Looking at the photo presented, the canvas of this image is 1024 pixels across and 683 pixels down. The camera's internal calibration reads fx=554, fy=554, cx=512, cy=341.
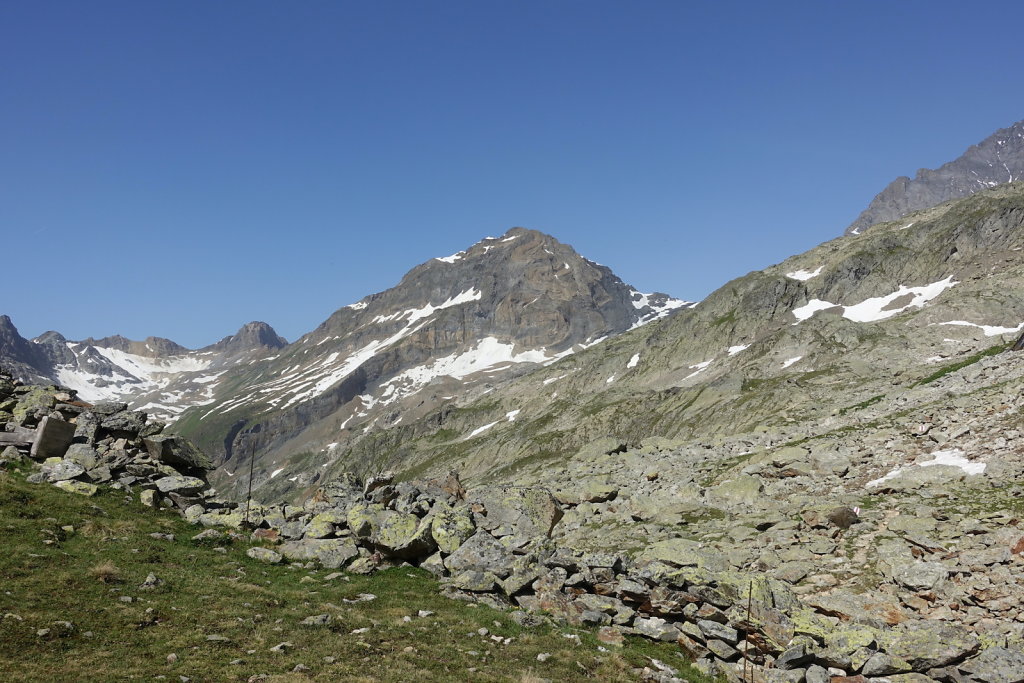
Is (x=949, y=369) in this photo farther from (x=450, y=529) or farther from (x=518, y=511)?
(x=450, y=529)

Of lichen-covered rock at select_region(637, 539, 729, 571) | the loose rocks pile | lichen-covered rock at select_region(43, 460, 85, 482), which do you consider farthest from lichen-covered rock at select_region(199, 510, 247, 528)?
lichen-covered rock at select_region(637, 539, 729, 571)

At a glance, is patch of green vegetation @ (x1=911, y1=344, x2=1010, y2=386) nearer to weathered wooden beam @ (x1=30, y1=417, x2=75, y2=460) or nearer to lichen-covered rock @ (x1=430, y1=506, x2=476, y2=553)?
lichen-covered rock @ (x1=430, y1=506, x2=476, y2=553)

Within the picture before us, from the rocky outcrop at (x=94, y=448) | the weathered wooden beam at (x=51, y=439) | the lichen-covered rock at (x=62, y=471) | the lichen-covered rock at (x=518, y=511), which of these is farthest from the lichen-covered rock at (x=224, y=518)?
the lichen-covered rock at (x=518, y=511)

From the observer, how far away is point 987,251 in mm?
149625

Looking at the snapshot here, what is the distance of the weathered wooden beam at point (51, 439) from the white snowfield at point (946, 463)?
44.5m

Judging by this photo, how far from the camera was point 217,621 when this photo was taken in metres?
16.6

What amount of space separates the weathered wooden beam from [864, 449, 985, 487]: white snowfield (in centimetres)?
4447

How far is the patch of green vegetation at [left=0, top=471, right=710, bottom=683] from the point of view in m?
13.8

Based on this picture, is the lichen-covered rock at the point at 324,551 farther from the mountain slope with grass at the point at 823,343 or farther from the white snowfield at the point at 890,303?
the white snowfield at the point at 890,303

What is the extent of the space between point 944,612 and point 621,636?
11.4 metres

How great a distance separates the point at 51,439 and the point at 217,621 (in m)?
21.1

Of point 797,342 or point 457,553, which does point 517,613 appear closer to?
point 457,553

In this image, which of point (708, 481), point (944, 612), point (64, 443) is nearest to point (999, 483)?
point (944, 612)

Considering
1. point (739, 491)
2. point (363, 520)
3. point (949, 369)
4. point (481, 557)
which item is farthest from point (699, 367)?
point (363, 520)
